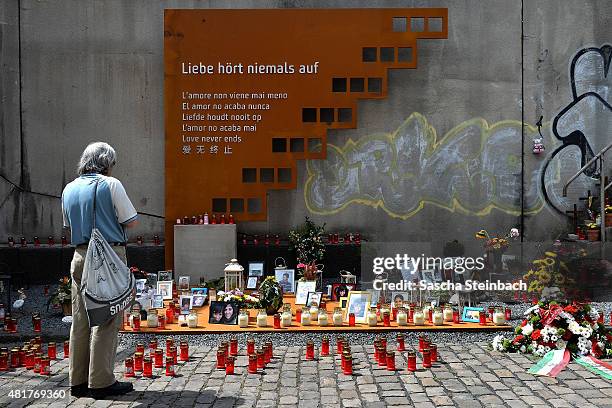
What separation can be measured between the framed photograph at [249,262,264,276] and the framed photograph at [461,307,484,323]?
11.9ft

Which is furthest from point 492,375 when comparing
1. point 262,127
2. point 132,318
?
point 262,127

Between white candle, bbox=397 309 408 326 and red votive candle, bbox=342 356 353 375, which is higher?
white candle, bbox=397 309 408 326

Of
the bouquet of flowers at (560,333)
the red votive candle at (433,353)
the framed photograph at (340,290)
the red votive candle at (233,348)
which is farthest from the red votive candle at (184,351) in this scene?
the bouquet of flowers at (560,333)

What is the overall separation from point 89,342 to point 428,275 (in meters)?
4.46

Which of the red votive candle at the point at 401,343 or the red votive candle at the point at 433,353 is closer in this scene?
the red votive candle at the point at 433,353

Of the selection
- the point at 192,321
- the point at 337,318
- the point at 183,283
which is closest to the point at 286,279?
the point at 183,283

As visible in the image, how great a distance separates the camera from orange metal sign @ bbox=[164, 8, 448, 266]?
11766mm

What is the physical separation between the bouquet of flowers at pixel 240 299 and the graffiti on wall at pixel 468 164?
3.18 m

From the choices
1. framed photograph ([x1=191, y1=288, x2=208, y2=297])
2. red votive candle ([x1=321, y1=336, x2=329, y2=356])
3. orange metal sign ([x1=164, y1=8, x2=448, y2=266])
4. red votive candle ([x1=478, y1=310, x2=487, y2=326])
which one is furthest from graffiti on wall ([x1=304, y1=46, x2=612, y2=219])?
red votive candle ([x1=321, y1=336, x2=329, y2=356])

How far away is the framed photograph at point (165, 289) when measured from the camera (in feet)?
33.1

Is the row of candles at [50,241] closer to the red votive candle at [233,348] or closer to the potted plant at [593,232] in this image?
the red votive candle at [233,348]

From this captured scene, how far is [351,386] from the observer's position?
21.1 feet

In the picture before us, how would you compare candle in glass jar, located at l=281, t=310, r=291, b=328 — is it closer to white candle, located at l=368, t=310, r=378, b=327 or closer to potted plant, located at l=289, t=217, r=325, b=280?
white candle, located at l=368, t=310, r=378, b=327

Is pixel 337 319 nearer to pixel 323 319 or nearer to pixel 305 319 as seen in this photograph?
pixel 323 319
